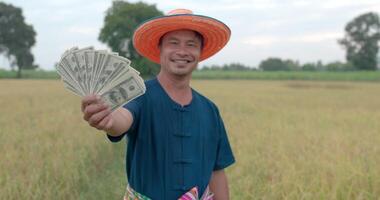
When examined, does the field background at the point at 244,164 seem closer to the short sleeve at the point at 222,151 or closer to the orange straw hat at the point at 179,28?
the short sleeve at the point at 222,151

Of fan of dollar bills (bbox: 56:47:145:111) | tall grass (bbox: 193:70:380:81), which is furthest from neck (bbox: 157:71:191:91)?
tall grass (bbox: 193:70:380:81)

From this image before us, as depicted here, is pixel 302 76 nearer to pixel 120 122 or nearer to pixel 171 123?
pixel 171 123

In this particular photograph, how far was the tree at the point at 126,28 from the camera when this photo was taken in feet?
165

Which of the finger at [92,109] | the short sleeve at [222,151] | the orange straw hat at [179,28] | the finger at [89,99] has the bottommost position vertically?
the short sleeve at [222,151]

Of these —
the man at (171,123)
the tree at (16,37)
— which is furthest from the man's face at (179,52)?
the tree at (16,37)

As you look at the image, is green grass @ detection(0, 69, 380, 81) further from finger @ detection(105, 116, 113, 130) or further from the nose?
finger @ detection(105, 116, 113, 130)

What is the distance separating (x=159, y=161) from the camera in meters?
1.93

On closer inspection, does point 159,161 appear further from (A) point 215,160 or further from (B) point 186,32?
(B) point 186,32

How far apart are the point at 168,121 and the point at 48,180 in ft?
8.45

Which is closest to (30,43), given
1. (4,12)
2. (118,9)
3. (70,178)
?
(4,12)

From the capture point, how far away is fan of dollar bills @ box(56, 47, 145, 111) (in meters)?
1.53

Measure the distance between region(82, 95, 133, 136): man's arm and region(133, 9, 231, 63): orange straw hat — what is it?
0.41 meters

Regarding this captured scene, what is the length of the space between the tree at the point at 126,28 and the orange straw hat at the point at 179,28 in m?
45.9

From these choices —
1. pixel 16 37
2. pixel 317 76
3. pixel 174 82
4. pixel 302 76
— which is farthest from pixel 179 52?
pixel 16 37
